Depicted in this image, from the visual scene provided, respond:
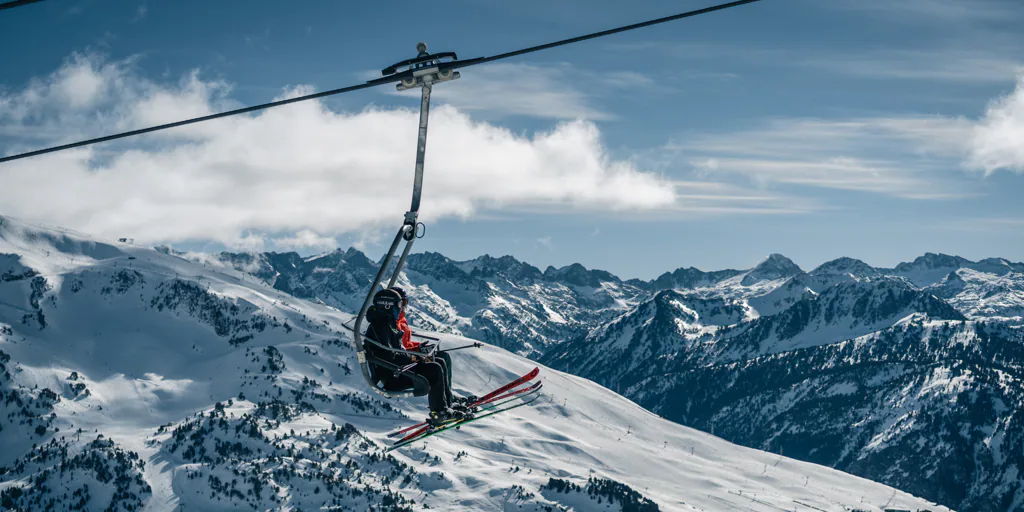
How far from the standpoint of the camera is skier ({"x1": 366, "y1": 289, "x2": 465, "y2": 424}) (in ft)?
65.6

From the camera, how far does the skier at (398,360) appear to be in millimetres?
19984

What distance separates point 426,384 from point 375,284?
3252 mm

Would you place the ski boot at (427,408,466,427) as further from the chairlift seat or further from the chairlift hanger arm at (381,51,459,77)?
the chairlift hanger arm at (381,51,459,77)

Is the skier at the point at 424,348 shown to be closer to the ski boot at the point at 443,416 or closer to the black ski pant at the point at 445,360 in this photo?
the black ski pant at the point at 445,360

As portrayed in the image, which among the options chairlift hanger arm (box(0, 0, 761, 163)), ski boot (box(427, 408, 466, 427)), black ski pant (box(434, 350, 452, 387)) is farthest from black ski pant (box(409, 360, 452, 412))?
chairlift hanger arm (box(0, 0, 761, 163))

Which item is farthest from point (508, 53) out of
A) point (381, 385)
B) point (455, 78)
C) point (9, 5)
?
point (381, 385)

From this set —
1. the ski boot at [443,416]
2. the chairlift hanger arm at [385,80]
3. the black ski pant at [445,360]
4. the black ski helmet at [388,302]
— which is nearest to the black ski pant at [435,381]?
the ski boot at [443,416]

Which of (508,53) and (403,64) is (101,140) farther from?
(508,53)

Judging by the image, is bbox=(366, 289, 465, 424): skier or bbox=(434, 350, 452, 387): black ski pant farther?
bbox=(434, 350, 452, 387): black ski pant

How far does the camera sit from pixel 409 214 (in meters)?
17.0

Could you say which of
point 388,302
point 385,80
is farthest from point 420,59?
point 388,302

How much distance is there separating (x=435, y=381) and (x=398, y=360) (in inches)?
40.8

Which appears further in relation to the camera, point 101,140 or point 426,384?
point 426,384

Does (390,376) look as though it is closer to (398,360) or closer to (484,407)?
(398,360)
